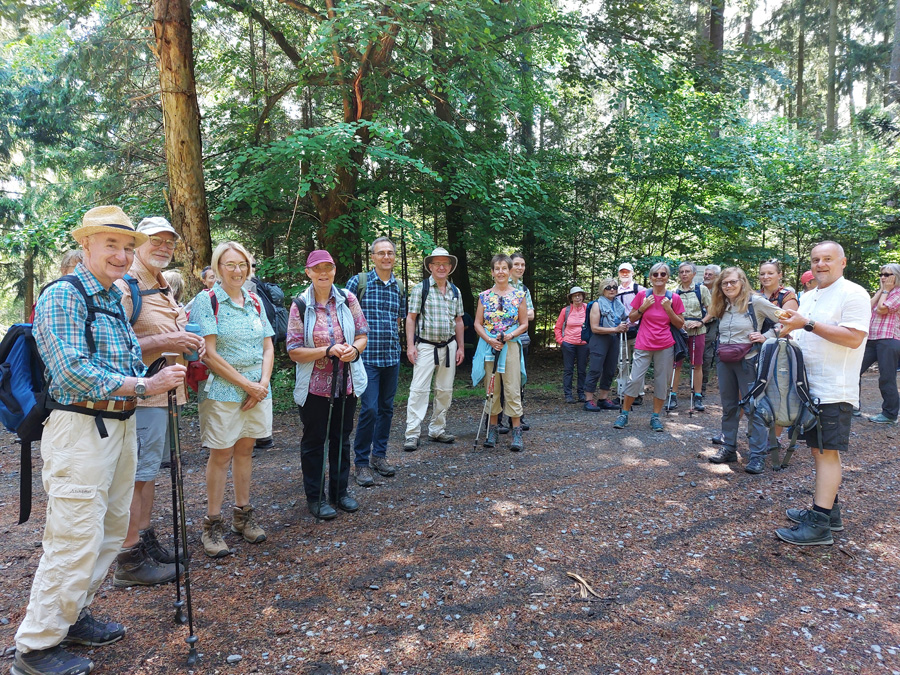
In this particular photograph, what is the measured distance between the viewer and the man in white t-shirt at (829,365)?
11.7ft

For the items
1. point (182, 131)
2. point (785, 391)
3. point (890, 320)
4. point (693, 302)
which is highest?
point (182, 131)

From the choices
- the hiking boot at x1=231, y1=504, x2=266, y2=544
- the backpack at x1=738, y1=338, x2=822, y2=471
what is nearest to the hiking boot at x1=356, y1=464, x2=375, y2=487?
the hiking boot at x1=231, y1=504, x2=266, y2=544

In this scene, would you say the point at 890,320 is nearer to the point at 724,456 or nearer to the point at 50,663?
the point at 724,456

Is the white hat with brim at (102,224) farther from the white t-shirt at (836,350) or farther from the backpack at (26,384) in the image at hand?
the white t-shirt at (836,350)

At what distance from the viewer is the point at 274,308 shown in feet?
16.8

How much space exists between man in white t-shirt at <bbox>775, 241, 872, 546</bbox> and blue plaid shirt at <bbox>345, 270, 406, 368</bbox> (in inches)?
128

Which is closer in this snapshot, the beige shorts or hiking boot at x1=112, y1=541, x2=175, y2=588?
hiking boot at x1=112, y1=541, x2=175, y2=588

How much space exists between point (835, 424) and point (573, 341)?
515cm

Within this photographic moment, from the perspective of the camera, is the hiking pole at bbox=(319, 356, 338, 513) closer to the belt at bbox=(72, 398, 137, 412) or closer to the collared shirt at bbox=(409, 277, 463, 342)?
the belt at bbox=(72, 398, 137, 412)

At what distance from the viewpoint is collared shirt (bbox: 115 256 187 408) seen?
3102mm

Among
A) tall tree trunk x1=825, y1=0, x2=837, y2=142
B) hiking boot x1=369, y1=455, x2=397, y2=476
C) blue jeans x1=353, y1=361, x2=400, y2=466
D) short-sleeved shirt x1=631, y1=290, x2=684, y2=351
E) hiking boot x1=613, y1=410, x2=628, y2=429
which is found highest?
tall tree trunk x1=825, y1=0, x2=837, y2=142

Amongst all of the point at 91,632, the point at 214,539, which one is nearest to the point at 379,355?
the point at 214,539

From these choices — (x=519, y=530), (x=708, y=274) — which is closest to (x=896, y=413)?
(x=708, y=274)

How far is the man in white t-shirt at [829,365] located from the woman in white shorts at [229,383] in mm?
3731
